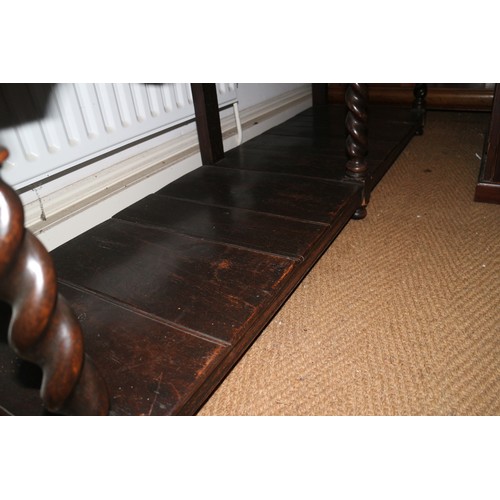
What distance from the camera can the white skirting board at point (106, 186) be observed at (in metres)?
0.90

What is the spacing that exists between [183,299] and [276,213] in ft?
1.25

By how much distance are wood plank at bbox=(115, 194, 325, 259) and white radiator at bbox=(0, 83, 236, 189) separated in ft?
0.56

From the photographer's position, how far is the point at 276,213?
1015 mm

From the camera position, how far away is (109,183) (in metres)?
1.03

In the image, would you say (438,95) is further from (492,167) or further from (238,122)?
(238,122)

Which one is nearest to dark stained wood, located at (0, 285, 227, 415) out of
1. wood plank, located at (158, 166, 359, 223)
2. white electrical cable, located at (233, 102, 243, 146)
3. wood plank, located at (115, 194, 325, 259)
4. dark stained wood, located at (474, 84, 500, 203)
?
wood plank, located at (115, 194, 325, 259)

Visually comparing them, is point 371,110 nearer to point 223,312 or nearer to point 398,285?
point 398,285

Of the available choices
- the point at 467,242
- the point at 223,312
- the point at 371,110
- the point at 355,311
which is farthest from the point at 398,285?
the point at 371,110

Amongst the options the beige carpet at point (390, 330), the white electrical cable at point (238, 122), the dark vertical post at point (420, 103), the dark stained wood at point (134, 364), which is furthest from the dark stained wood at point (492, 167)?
the dark stained wood at point (134, 364)

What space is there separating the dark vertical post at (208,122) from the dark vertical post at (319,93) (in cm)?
95

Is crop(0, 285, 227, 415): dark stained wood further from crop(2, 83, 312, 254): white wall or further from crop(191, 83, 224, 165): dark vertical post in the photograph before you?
crop(191, 83, 224, 165): dark vertical post

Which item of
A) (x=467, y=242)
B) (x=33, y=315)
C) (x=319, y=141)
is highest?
(x=33, y=315)

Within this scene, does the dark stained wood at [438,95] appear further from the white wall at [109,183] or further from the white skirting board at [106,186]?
the white skirting board at [106,186]

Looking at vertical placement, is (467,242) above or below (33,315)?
below
